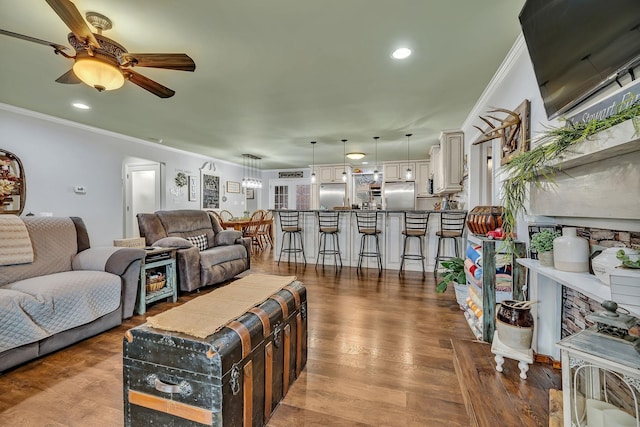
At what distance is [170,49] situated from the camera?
2441 mm

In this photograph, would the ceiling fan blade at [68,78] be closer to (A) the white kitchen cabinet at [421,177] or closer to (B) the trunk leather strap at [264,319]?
(B) the trunk leather strap at [264,319]

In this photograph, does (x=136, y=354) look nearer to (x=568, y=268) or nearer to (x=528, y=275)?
(x=568, y=268)

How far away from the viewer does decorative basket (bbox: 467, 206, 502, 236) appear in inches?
90.3

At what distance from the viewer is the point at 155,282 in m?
2.96

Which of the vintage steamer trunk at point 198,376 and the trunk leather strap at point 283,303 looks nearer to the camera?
the vintage steamer trunk at point 198,376

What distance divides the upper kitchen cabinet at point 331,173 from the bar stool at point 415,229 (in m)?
3.74

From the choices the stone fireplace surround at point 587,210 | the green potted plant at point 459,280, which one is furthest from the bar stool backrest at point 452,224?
the stone fireplace surround at point 587,210

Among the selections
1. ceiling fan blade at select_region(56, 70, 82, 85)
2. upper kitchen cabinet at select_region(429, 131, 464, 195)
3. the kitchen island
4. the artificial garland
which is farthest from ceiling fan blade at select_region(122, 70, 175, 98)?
upper kitchen cabinet at select_region(429, 131, 464, 195)

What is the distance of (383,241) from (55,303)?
4160 mm

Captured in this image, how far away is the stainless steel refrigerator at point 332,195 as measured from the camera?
812cm

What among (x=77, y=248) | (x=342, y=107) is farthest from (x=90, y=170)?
(x=342, y=107)

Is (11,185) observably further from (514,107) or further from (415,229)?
(514,107)

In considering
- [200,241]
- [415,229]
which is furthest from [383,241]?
[200,241]

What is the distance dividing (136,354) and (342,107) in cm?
346
